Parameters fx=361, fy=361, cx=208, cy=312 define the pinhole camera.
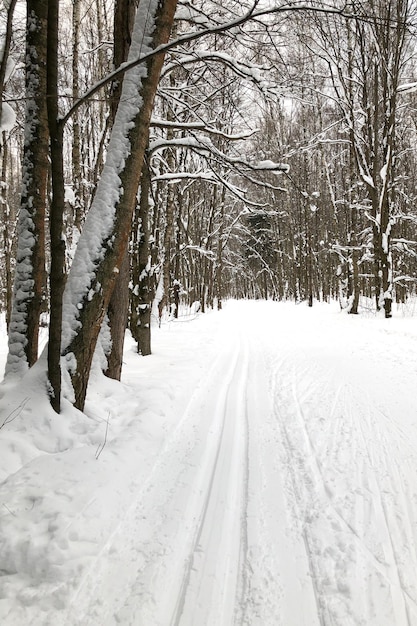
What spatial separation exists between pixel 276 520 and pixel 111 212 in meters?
3.07

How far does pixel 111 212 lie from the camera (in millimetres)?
3678

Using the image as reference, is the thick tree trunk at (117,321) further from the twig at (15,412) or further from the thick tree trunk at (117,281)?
the twig at (15,412)

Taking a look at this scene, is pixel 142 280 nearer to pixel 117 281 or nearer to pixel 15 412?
pixel 117 281

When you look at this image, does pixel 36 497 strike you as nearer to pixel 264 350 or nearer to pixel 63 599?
pixel 63 599

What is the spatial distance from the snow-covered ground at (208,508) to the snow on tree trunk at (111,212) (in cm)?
52

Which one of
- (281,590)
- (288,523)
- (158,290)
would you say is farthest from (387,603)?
(158,290)

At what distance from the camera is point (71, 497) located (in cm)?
250

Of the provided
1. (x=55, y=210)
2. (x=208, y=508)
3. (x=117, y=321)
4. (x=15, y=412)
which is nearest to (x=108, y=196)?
(x=55, y=210)

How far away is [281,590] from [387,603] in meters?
0.50

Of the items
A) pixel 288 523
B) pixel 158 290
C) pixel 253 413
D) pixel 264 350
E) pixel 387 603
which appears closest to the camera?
pixel 387 603

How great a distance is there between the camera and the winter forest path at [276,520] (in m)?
1.76

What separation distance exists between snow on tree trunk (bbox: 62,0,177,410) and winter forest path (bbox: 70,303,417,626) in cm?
141

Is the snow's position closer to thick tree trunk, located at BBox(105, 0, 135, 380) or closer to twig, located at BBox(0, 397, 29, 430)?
twig, located at BBox(0, 397, 29, 430)

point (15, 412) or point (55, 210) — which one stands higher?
point (55, 210)
